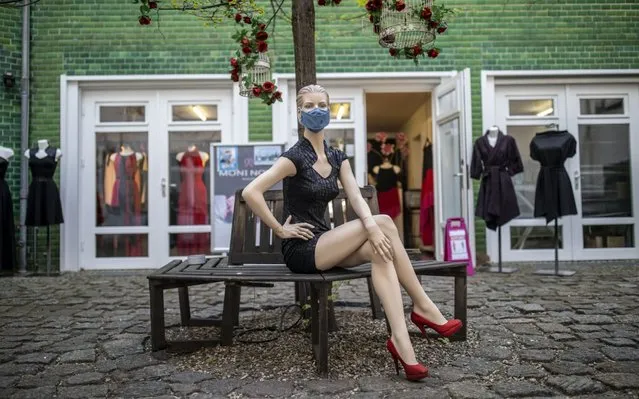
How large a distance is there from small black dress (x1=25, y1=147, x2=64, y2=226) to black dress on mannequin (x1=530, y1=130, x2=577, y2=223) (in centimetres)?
596

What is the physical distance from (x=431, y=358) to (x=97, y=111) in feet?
20.9

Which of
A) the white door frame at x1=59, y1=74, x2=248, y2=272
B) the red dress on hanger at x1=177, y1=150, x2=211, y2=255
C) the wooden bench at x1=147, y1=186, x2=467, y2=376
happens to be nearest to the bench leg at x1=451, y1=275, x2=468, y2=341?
the wooden bench at x1=147, y1=186, x2=467, y2=376

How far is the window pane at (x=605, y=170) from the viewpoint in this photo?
25.5 feet

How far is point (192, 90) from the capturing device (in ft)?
25.5

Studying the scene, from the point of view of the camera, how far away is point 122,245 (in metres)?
7.72

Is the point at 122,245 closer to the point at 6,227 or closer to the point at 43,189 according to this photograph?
the point at 43,189

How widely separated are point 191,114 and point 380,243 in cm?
573

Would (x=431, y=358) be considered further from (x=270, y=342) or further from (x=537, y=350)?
(x=270, y=342)

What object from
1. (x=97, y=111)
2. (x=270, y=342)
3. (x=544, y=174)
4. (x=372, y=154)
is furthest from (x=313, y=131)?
(x=372, y=154)

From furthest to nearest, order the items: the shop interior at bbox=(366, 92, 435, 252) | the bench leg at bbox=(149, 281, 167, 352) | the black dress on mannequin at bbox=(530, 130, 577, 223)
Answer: the shop interior at bbox=(366, 92, 435, 252), the black dress on mannequin at bbox=(530, 130, 577, 223), the bench leg at bbox=(149, 281, 167, 352)

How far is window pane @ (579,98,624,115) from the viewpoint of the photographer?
7.78 metres

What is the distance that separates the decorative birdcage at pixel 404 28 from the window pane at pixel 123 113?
496cm

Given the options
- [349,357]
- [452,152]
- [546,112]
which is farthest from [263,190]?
[546,112]

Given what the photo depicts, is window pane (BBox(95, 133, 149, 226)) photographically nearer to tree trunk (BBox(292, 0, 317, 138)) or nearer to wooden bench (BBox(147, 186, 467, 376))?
wooden bench (BBox(147, 186, 467, 376))
